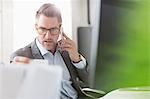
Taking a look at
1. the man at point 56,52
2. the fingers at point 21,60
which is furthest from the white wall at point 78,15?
the fingers at point 21,60

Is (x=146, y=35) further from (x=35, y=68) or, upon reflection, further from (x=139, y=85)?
(x=35, y=68)

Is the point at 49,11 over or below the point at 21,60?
over

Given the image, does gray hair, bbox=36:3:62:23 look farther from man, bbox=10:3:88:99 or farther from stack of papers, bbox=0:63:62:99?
stack of papers, bbox=0:63:62:99

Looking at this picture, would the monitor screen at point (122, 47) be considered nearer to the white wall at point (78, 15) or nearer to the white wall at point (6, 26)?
the white wall at point (78, 15)

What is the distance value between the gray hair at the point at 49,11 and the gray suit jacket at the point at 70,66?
8 cm

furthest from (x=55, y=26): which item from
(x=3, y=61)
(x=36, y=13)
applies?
(x=3, y=61)

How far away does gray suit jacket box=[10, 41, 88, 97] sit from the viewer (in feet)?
2.30

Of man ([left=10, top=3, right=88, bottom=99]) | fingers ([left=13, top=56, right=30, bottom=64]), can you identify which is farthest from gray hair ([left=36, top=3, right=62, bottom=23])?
fingers ([left=13, top=56, right=30, bottom=64])

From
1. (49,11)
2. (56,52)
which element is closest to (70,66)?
(56,52)

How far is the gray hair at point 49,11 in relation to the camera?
701 millimetres

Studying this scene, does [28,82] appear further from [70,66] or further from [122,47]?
[122,47]

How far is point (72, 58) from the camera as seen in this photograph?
0.71 metres

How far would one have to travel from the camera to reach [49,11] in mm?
702

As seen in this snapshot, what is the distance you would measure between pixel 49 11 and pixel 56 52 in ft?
0.35
